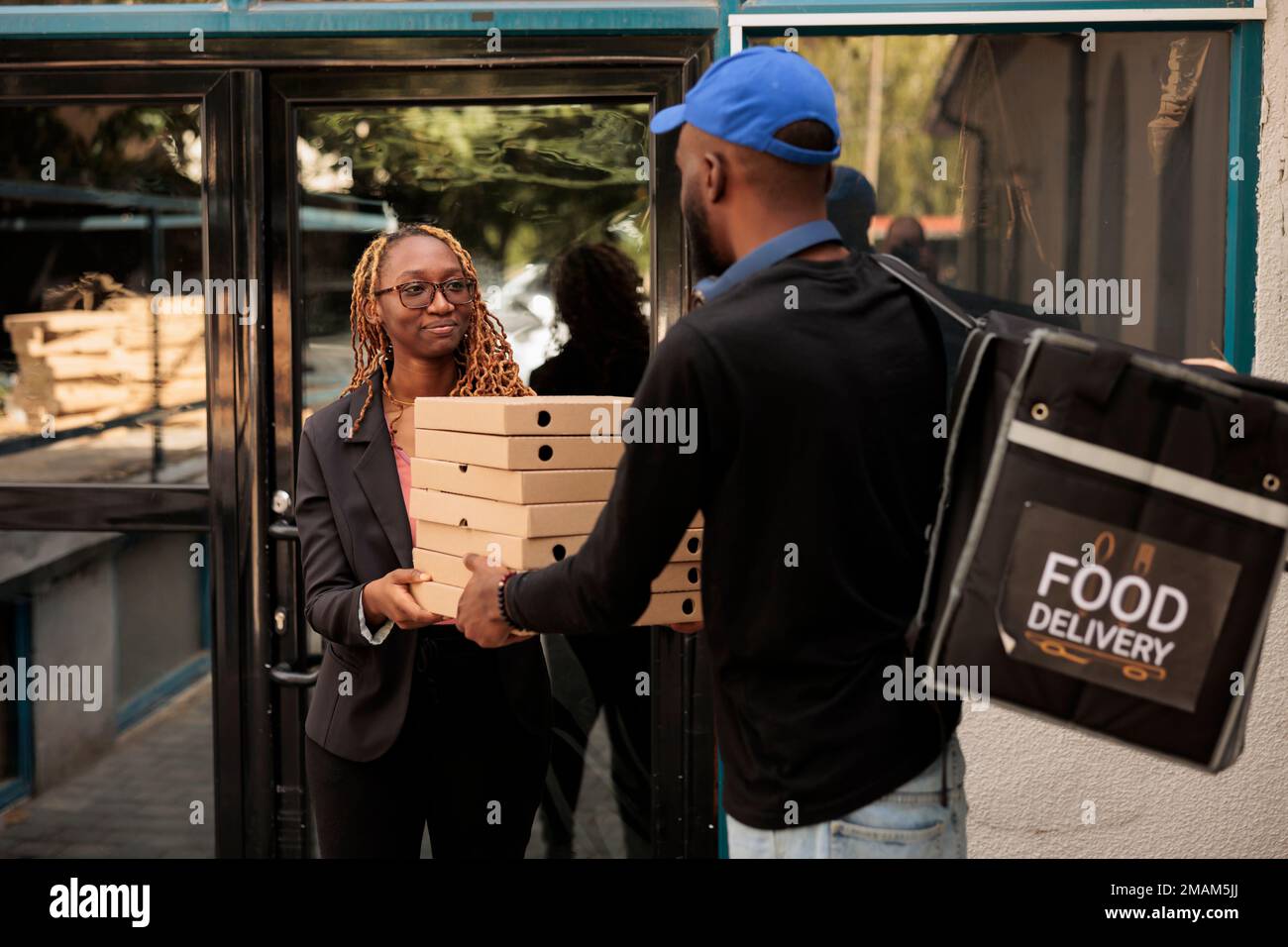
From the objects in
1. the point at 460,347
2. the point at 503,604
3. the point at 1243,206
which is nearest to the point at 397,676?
the point at 503,604

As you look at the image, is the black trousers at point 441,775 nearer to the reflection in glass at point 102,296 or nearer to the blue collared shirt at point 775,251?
the blue collared shirt at point 775,251

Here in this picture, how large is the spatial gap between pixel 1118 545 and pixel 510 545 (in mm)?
1179

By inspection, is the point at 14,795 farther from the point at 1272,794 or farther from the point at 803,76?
the point at 1272,794

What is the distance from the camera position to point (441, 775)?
9.89 feet

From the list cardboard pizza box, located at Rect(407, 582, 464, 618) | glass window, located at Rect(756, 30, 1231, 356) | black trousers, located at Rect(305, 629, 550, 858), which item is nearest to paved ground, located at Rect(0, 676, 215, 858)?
black trousers, located at Rect(305, 629, 550, 858)

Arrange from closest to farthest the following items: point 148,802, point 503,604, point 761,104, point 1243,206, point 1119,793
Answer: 1. point 761,104
2. point 503,604
3. point 1243,206
4. point 1119,793
5. point 148,802

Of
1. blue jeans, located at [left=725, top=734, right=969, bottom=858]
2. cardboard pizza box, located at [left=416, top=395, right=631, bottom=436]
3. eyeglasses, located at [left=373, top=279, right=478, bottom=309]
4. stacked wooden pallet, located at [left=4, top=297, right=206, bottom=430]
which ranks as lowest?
blue jeans, located at [left=725, top=734, right=969, bottom=858]

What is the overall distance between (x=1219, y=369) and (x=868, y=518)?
62 cm

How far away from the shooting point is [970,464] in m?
2.06

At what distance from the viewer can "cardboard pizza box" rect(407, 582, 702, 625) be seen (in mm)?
2727

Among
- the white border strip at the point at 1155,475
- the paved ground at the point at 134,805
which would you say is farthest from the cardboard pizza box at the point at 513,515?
the paved ground at the point at 134,805

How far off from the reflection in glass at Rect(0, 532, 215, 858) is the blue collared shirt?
2.56 metres

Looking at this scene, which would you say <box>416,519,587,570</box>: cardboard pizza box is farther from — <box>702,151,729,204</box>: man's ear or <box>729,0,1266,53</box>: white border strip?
<box>729,0,1266,53</box>: white border strip

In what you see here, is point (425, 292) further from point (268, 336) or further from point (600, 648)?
point (600, 648)
